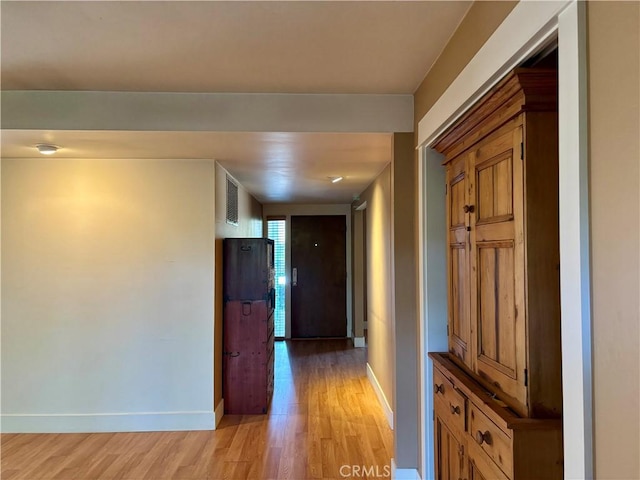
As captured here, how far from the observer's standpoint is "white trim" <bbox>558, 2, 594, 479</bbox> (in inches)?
33.2

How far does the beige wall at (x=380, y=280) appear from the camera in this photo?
11.2ft

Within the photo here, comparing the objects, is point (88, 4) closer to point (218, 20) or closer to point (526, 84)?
point (218, 20)

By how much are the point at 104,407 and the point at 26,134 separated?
6.84ft

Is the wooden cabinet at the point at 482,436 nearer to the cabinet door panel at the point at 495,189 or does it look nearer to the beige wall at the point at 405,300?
the beige wall at the point at 405,300

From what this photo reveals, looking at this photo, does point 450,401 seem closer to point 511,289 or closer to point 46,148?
point 511,289

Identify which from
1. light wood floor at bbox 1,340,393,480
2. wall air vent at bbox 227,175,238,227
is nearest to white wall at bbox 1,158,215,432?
light wood floor at bbox 1,340,393,480

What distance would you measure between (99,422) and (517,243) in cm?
331

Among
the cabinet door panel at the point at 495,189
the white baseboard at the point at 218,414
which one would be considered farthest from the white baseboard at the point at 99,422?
the cabinet door panel at the point at 495,189

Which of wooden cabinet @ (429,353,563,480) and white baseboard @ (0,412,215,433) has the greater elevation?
wooden cabinet @ (429,353,563,480)

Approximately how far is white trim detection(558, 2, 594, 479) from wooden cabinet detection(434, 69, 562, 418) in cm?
31

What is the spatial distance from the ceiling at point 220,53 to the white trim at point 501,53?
0.26 meters

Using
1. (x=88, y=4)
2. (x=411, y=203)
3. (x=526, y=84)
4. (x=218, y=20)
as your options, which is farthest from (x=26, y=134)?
(x=526, y=84)

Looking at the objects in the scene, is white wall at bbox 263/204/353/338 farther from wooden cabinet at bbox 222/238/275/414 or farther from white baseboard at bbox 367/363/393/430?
wooden cabinet at bbox 222/238/275/414

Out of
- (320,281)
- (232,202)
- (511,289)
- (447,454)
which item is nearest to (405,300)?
(447,454)
